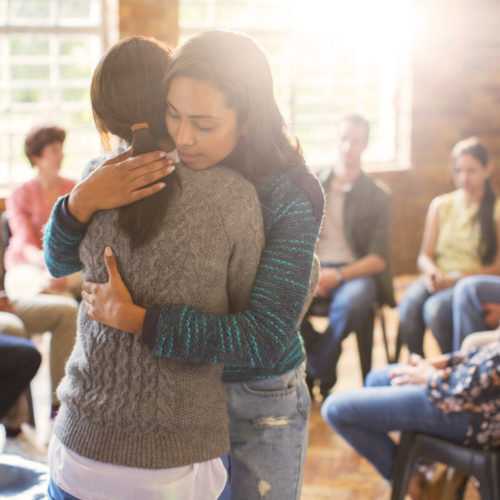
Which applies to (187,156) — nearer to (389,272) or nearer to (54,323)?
(54,323)

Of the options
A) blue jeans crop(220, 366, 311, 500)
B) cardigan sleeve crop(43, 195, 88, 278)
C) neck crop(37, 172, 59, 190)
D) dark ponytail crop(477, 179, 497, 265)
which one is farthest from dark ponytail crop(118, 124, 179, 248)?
dark ponytail crop(477, 179, 497, 265)

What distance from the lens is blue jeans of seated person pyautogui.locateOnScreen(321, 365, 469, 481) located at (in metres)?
2.03

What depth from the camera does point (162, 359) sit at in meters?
0.90

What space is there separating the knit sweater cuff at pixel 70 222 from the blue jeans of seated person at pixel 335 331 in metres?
2.42

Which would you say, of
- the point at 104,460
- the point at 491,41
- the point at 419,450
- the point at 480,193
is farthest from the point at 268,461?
the point at 491,41

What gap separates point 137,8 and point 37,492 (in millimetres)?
3958

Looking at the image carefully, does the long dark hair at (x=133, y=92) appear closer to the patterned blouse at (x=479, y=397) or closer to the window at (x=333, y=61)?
the patterned blouse at (x=479, y=397)

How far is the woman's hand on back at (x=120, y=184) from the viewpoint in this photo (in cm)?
91

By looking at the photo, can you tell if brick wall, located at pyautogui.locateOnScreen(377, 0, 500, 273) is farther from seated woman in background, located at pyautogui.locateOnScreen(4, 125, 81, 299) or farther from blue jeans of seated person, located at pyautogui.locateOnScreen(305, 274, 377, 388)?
seated woman in background, located at pyautogui.locateOnScreen(4, 125, 81, 299)

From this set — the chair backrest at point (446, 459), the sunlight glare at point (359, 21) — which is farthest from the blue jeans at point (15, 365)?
the sunlight glare at point (359, 21)

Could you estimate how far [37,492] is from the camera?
4.43 ft

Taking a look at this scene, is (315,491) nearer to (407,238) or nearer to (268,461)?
(268,461)

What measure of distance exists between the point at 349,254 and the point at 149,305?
280cm

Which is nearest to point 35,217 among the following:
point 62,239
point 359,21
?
point 62,239
